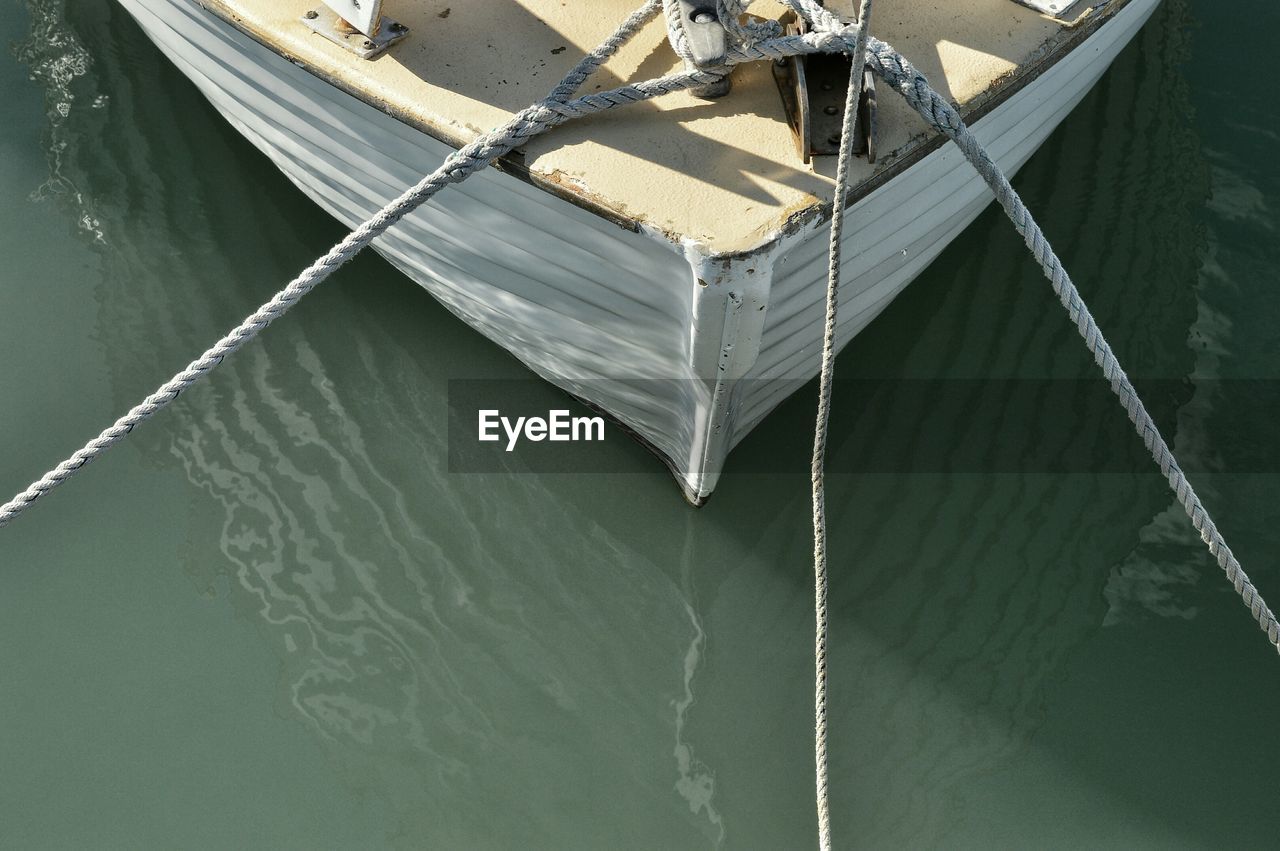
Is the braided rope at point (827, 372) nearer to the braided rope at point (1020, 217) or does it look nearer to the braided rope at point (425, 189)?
the braided rope at point (1020, 217)

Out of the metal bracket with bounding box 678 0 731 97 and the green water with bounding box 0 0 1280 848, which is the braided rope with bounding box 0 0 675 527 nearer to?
the metal bracket with bounding box 678 0 731 97

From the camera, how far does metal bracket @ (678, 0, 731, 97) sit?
2.19m

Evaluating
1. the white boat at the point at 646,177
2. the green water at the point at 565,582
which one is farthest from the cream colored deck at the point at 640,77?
the green water at the point at 565,582

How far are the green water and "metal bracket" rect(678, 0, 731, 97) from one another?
109 cm

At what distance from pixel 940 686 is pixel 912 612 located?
0.58 feet

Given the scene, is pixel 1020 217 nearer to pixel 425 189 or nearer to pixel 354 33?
pixel 425 189

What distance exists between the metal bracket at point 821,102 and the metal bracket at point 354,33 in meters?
0.73

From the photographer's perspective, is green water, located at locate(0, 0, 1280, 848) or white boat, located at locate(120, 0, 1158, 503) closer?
white boat, located at locate(120, 0, 1158, 503)

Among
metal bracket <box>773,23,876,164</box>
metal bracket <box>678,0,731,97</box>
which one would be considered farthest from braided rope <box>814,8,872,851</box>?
metal bracket <box>678,0,731,97</box>

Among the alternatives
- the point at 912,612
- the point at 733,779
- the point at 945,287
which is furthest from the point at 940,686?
the point at 945,287

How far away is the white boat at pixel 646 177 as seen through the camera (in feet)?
7.22

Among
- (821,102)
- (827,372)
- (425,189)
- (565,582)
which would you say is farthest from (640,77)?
(565,582)

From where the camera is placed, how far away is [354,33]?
8.05 ft

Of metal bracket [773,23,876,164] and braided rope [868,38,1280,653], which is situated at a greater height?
metal bracket [773,23,876,164]
